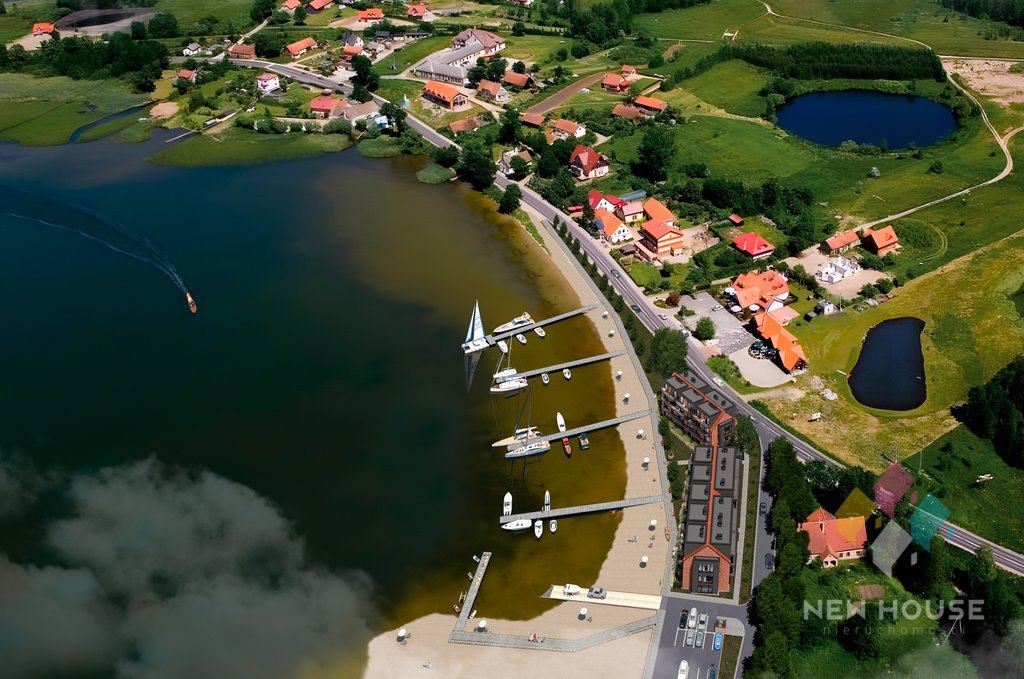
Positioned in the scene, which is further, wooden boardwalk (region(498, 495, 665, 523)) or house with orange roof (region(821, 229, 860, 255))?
house with orange roof (region(821, 229, 860, 255))

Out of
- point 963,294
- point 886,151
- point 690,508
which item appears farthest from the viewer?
point 886,151

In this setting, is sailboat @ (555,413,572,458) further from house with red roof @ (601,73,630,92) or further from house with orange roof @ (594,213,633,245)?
house with red roof @ (601,73,630,92)

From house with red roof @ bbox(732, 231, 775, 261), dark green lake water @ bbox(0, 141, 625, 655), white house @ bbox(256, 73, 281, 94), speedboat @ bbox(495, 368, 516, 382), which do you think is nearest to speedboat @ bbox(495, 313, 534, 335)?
dark green lake water @ bbox(0, 141, 625, 655)

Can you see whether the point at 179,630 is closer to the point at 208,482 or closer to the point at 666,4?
the point at 208,482

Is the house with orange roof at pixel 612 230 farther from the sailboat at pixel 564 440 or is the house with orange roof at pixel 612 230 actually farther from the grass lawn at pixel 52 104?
the grass lawn at pixel 52 104

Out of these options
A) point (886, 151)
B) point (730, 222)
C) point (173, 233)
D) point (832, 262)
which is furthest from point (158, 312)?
point (886, 151)

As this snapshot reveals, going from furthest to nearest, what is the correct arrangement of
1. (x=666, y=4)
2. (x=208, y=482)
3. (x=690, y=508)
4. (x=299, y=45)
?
(x=666, y=4), (x=299, y=45), (x=208, y=482), (x=690, y=508)

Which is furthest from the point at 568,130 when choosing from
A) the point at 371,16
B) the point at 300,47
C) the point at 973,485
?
the point at 973,485
